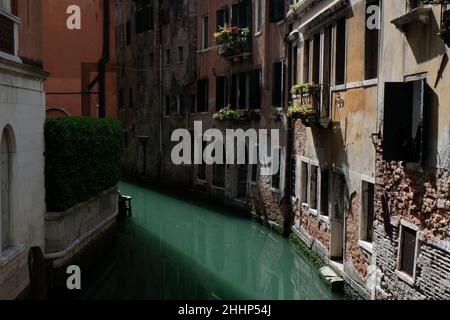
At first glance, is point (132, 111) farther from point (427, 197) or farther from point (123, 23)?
point (427, 197)

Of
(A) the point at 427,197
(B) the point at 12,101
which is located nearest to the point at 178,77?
(B) the point at 12,101

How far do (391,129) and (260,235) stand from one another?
7833mm

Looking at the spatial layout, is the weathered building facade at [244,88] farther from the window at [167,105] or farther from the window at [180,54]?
the window at [167,105]

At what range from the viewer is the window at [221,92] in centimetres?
1922

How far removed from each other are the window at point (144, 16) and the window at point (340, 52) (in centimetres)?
1550

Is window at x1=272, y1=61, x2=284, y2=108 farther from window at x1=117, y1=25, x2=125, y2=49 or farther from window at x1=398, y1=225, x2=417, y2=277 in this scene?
window at x1=117, y1=25, x2=125, y2=49

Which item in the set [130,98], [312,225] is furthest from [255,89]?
[130,98]

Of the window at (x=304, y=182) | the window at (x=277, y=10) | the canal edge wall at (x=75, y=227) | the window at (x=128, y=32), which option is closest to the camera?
the canal edge wall at (x=75, y=227)

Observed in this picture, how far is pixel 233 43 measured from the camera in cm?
1778

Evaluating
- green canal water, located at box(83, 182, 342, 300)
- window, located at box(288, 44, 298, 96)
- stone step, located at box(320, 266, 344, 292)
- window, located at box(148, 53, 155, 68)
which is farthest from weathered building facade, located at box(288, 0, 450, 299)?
window, located at box(148, 53, 155, 68)

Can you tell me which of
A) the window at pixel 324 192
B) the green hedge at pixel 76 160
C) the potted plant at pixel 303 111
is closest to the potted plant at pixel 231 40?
the green hedge at pixel 76 160

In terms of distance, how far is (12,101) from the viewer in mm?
8000

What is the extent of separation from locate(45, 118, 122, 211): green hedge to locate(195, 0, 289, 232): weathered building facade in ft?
14.3
